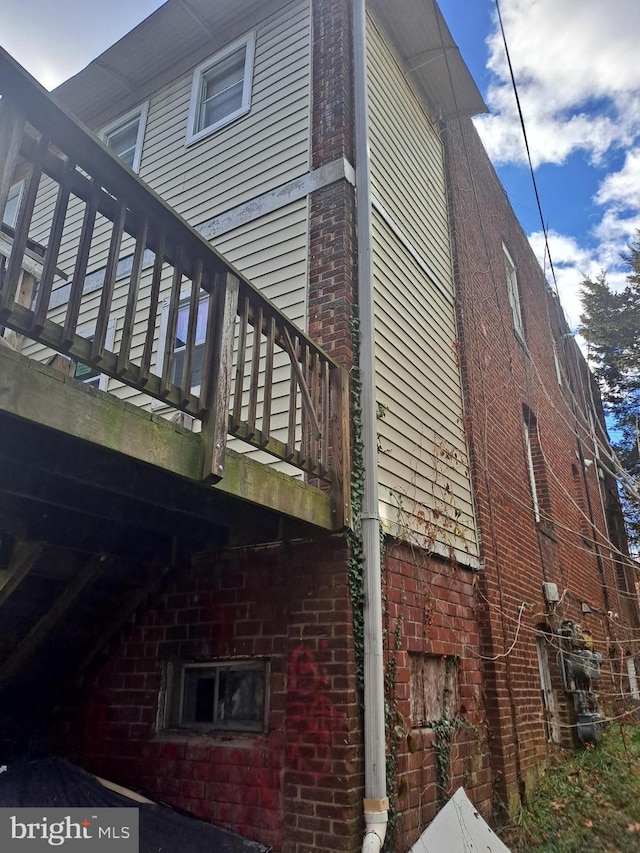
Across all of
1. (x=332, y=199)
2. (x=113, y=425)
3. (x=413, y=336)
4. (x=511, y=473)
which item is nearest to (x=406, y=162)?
(x=332, y=199)

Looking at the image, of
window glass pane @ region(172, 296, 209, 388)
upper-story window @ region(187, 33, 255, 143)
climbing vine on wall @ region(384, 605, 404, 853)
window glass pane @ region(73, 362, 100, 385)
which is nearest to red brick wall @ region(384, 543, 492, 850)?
climbing vine on wall @ region(384, 605, 404, 853)

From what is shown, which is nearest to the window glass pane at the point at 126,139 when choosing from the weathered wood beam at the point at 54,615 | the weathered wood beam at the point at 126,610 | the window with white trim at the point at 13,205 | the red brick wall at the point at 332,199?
the window with white trim at the point at 13,205

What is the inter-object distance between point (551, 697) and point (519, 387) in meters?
4.42

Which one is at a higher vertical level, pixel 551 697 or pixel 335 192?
pixel 335 192

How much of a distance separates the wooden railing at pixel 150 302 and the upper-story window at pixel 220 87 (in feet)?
12.1

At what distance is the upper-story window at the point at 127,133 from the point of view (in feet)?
28.0

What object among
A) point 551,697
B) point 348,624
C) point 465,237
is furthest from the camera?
point 465,237

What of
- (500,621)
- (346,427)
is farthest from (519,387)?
(346,427)

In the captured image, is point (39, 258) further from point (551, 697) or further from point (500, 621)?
point (551, 697)

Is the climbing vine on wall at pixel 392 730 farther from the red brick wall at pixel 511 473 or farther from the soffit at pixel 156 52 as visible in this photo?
the soffit at pixel 156 52

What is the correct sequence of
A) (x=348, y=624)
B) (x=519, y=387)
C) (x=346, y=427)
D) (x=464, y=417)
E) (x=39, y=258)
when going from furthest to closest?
1. (x=519, y=387)
2. (x=464, y=417)
3. (x=39, y=258)
4. (x=346, y=427)
5. (x=348, y=624)

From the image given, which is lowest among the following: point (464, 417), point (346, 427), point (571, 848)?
point (571, 848)

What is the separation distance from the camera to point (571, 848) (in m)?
5.17

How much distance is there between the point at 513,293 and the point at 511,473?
412cm
